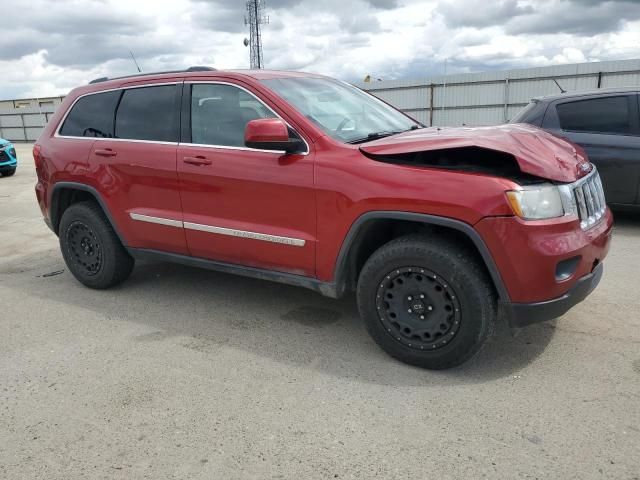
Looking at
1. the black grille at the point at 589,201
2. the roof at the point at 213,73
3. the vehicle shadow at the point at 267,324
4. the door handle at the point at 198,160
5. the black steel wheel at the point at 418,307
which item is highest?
the roof at the point at 213,73

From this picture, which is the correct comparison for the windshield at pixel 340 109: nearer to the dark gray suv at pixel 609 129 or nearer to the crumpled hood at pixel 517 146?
the crumpled hood at pixel 517 146

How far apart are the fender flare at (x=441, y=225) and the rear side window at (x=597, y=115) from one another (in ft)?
14.7

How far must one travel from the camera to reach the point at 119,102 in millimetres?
4543

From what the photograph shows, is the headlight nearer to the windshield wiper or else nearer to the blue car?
the windshield wiper

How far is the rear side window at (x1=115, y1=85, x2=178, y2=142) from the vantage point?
13.7 ft

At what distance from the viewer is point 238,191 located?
3.70 m

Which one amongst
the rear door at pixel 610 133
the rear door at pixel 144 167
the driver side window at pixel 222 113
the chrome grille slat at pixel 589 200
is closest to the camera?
the chrome grille slat at pixel 589 200

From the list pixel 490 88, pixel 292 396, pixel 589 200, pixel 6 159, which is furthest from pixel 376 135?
pixel 490 88

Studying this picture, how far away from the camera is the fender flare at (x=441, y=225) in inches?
115

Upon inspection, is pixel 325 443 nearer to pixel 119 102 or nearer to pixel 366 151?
pixel 366 151

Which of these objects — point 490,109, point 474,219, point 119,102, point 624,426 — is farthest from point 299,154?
point 490,109

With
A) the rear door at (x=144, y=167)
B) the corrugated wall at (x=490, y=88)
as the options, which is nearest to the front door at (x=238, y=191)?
the rear door at (x=144, y=167)

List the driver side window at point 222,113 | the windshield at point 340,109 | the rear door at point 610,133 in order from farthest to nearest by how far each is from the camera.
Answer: the rear door at point 610,133 < the driver side window at point 222,113 < the windshield at point 340,109

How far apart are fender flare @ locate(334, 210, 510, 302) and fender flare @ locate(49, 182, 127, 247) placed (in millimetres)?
2221
